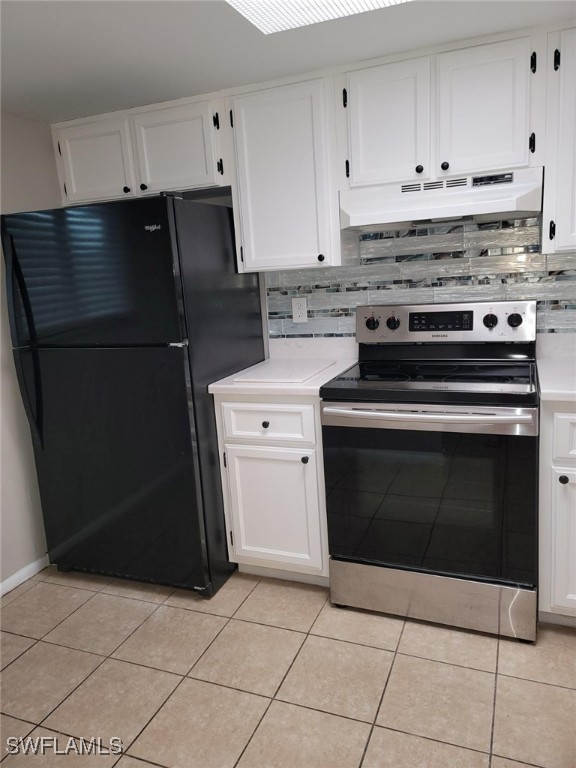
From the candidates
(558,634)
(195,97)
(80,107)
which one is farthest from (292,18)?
(558,634)

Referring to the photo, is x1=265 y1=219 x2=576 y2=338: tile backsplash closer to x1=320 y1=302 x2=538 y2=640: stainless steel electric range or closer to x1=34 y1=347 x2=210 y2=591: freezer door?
x1=320 y1=302 x2=538 y2=640: stainless steel electric range

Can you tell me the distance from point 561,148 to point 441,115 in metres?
0.45

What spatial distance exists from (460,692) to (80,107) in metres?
2.79

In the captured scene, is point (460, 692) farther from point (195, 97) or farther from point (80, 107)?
point (80, 107)

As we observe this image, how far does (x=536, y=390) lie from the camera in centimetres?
185

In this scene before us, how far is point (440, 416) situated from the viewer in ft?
6.28

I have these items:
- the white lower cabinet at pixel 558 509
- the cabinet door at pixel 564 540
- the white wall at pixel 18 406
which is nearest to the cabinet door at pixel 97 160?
the white wall at pixel 18 406

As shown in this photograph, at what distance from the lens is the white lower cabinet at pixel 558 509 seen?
185cm

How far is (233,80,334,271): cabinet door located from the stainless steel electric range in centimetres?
63

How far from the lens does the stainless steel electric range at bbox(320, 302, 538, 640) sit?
1.88 m

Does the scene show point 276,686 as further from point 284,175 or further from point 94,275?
point 284,175

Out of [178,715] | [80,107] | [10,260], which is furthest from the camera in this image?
[80,107]

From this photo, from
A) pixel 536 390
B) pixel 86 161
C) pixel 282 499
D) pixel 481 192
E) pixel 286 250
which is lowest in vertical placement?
pixel 282 499

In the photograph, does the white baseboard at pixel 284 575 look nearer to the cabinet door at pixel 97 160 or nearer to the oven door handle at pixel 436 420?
the oven door handle at pixel 436 420
